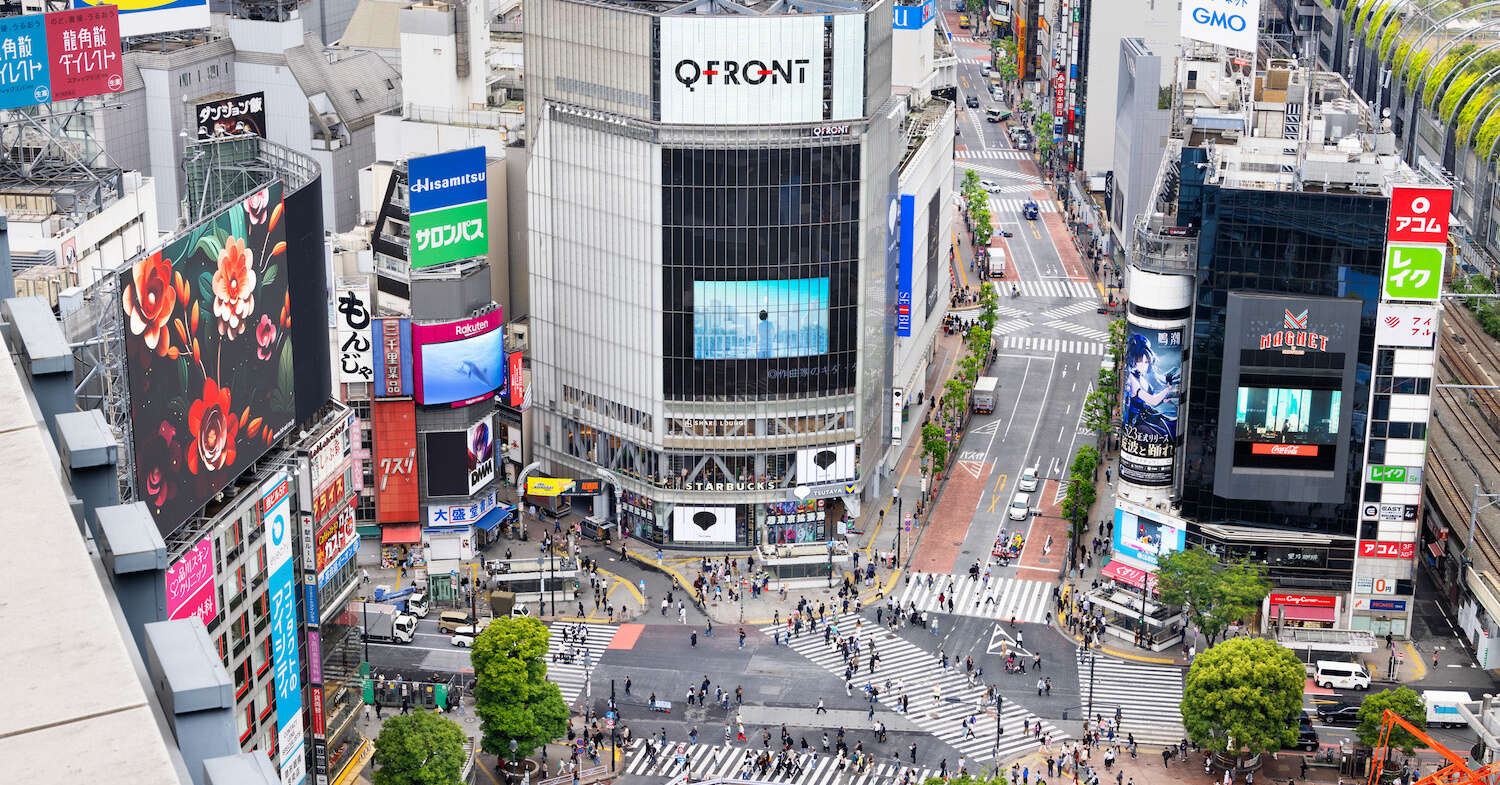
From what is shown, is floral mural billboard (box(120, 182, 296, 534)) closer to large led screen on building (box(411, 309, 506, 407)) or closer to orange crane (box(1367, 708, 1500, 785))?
large led screen on building (box(411, 309, 506, 407))

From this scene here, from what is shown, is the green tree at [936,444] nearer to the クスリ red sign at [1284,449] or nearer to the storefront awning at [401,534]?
the クスリ red sign at [1284,449]

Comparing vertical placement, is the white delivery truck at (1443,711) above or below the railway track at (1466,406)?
below

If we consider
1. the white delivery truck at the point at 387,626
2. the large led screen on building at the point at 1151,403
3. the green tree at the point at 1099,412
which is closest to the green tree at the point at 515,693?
the white delivery truck at the point at 387,626

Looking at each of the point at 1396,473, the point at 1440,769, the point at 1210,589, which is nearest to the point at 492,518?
the point at 1210,589

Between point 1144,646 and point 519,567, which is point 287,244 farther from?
point 1144,646

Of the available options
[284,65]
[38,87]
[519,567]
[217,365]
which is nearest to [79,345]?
[217,365]

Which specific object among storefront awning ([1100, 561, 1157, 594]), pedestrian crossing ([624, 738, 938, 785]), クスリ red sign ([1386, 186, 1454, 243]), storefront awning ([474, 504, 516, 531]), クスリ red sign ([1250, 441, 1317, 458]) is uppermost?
クスリ red sign ([1386, 186, 1454, 243])

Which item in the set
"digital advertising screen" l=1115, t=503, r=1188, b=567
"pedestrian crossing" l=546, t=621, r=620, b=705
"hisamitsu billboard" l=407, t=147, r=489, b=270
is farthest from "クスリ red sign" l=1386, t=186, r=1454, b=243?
"hisamitsu billboard" l=407, t=147, r=489, b=270
